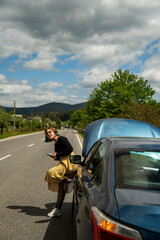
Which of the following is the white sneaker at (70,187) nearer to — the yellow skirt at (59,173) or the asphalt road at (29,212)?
the yellow skirt at (59,173)

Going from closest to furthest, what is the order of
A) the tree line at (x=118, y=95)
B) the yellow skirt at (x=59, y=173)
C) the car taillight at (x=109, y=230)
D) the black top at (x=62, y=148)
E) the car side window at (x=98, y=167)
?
the car taillight at (x=109, y=230) → the car side window at (x=98, y=167) → the yellow skirt at (x=59, y=173) → the black top at (x=62, y=148) → the tree line at (x=118, y=95)

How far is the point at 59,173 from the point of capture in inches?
165

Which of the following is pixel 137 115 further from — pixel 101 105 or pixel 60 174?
pixel 101 105

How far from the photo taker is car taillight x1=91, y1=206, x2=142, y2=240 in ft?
4.90

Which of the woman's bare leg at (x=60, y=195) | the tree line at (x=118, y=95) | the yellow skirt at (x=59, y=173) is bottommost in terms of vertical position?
the woman's bare leg at (x=60, y=195)

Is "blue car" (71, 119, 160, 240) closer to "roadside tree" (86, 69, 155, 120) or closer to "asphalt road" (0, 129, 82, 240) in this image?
"asphalt road" (0, 129, 82, 240)

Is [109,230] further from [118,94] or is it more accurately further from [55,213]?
[118,94]

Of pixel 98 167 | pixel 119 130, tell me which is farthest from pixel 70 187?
pixel 119 130

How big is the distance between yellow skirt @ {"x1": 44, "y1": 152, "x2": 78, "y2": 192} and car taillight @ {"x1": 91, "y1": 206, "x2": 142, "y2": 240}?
253 centimetres

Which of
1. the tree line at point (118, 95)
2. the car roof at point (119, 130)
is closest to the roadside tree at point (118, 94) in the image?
the tree line at point (118, 95)

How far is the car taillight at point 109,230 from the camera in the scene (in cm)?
149

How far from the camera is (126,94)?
47.9 m

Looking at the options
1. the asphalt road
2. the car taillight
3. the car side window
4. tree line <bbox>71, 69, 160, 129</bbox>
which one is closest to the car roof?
the asphalt road

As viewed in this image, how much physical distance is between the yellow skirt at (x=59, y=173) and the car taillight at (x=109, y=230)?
253cm
